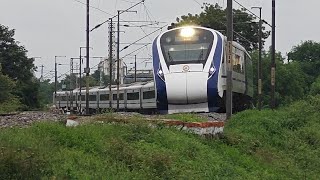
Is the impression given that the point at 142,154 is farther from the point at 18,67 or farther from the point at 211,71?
the point at 18,67

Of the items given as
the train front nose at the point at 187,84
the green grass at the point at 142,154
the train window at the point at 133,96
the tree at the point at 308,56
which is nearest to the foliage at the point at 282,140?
the green grass at the point at 142,154

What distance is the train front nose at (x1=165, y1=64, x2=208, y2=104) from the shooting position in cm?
2134

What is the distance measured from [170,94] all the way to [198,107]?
1231 mm

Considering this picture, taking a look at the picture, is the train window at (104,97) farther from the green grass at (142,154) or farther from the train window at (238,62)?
the green grass at (142,154)

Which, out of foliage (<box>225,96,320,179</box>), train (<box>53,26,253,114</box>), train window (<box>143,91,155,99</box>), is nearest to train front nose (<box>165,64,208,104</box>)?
train (<box>53,26,253,114</box>)

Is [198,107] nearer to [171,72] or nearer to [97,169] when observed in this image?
[171,72]

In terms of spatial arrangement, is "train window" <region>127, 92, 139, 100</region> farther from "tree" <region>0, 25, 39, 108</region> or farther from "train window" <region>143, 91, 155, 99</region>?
"tree" <region>0, 25, 39, 108</region>

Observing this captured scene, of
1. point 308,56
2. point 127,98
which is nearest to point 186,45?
→ point 127,98

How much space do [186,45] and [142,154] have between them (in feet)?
43.8

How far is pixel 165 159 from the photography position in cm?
Result: 929

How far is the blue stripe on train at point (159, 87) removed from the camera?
21.8m

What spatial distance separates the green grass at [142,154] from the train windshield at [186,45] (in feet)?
16.1

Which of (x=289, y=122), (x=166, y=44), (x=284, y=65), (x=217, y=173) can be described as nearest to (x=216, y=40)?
(x=166, y=44)

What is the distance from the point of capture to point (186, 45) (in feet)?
73.9
